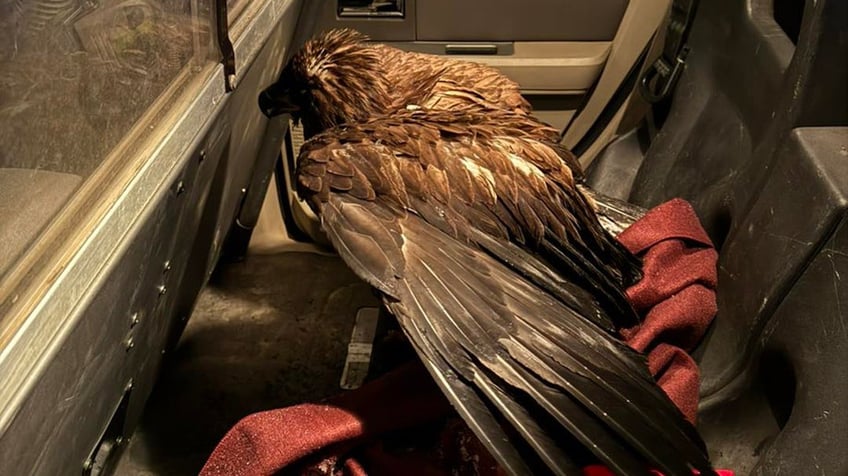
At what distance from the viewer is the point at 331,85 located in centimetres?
126

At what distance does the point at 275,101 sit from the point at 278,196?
663 millimetres

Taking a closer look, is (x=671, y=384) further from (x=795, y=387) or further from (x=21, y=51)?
(x=21, y=51)

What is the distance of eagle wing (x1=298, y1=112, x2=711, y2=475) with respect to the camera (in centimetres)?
81

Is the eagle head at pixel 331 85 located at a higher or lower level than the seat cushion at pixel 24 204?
lower

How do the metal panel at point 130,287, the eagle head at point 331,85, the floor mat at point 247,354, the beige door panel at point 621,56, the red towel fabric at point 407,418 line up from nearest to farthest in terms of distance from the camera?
the metal panel at point 130,287 < the red towel fabric at point 407,418 < the eagle head at point 331,85 < the floor mat at point 247,354 < the beige door panel at point 621,56

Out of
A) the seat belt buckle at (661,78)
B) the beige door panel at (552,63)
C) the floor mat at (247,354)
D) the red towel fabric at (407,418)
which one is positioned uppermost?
the seat belt buckle at (661,78)

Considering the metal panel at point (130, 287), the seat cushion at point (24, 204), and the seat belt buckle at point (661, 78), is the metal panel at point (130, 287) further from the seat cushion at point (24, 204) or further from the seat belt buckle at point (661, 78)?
the seat belt buckle at point (661, 78)

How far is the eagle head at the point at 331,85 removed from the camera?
1243 mm

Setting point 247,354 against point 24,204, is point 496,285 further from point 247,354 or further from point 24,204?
point 247,354

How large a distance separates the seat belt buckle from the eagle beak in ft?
2.14

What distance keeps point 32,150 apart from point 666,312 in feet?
2.54

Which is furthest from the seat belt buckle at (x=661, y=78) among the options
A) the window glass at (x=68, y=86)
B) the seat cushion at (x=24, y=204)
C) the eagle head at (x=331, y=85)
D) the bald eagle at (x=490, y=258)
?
the seat cushion at (x=24, y=204)

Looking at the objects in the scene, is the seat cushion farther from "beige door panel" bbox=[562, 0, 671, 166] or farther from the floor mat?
"beige door panel" bbox=[562, 0, 671, 166]

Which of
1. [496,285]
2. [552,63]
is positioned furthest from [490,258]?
[552,63]
